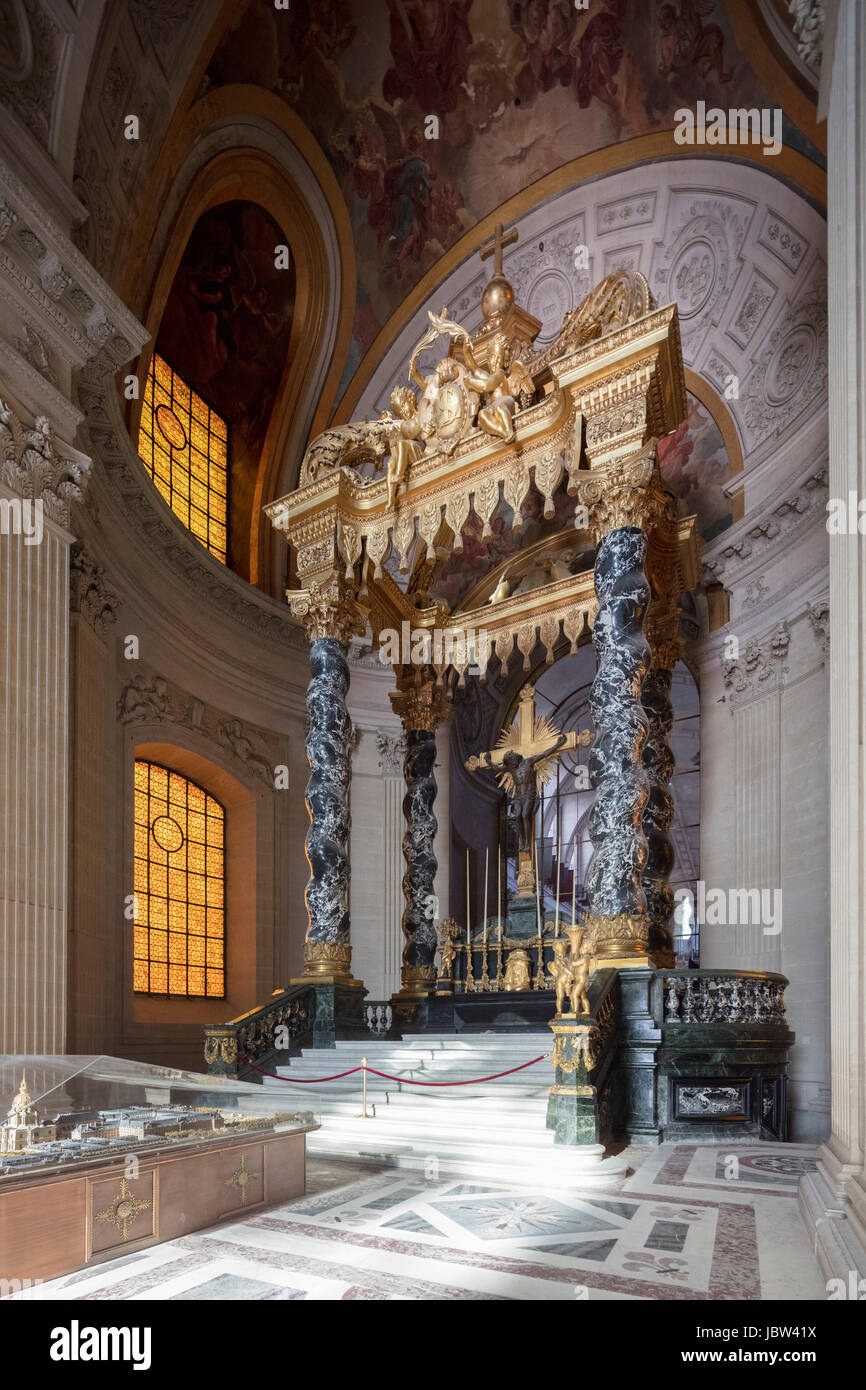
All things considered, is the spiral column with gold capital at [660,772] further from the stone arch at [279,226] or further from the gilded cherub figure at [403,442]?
the stone arch at [279,226]

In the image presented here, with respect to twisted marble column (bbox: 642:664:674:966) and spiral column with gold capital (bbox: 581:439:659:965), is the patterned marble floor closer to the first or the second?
spiral column with gold capital (bbox: 581:439:659:965)

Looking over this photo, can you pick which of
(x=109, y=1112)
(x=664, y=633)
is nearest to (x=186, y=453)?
(x=664, y=633)

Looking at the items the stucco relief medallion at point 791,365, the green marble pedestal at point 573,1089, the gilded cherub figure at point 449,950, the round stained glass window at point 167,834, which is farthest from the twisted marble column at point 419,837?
the stucco relief medallion at point 791,365

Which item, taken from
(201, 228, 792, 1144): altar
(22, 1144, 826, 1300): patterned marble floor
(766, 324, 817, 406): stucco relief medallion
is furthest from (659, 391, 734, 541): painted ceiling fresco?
(22, 1144, 826, 1300): patterned marble floor

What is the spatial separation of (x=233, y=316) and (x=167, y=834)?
799cm

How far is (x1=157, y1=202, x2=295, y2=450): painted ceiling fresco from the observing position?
14688 millimetres

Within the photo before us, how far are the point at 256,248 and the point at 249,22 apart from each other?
304 centimetres

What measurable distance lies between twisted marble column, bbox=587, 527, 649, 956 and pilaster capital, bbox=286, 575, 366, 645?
3120 millimetres

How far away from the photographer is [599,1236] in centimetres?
453

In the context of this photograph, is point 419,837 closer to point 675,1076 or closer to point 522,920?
point 522,920

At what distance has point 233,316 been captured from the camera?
50.8 feet

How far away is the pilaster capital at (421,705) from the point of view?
491 inches
